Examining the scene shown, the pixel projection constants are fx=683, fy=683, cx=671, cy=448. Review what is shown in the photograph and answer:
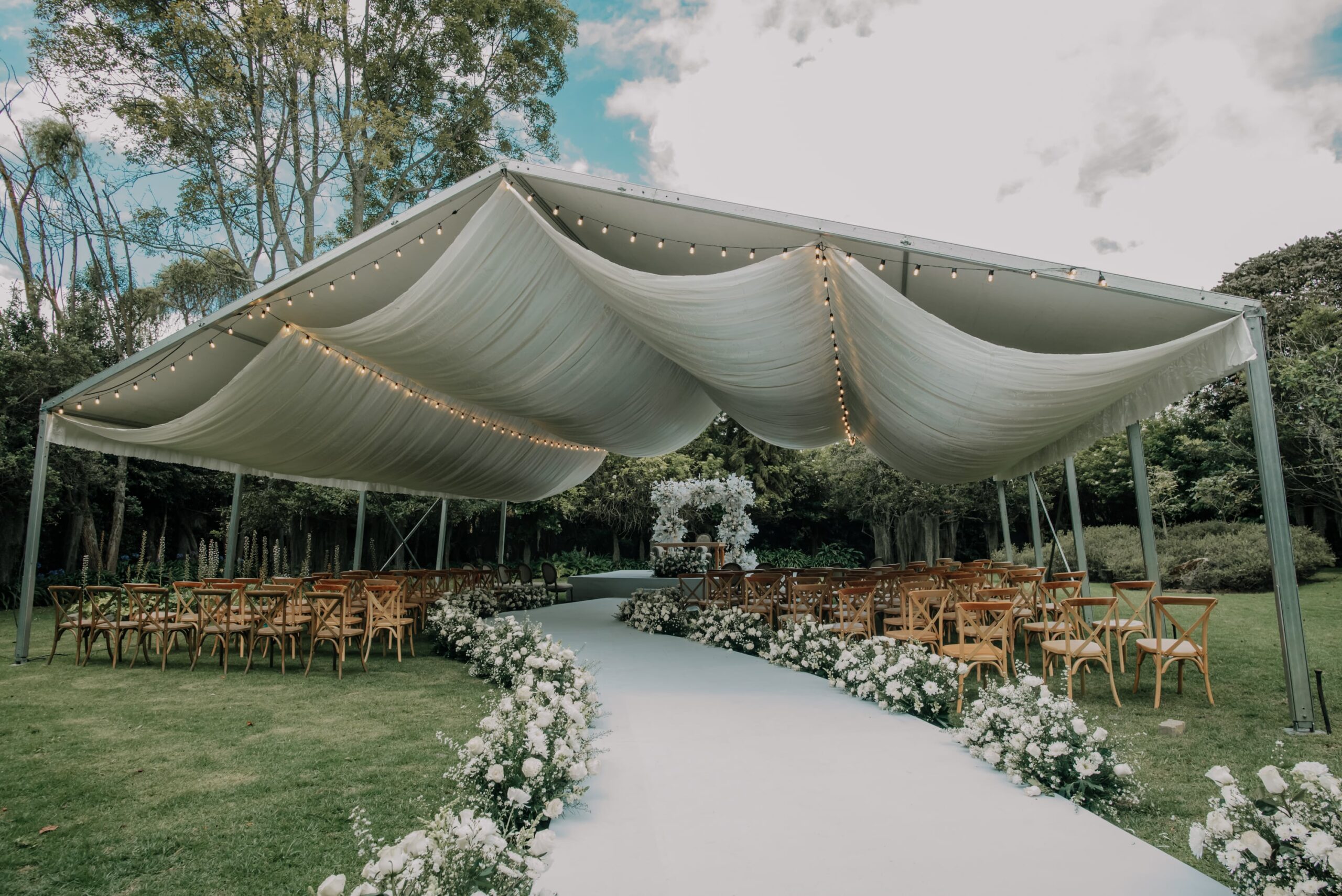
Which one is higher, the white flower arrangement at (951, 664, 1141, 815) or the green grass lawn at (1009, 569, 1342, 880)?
the white flower arrangement at (951, 664, 1141, 815)

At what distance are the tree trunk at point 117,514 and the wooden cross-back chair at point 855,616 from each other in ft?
48.3

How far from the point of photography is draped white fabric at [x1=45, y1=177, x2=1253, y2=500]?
187 inches

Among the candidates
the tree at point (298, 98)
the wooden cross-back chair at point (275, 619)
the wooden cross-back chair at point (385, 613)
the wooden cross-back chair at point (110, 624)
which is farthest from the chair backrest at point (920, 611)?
the tree at point (298, 98)

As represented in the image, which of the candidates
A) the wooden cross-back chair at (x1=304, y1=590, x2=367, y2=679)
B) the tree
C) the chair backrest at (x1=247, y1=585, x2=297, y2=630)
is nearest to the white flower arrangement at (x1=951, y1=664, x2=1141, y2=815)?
the wooden cross-back chair at (x1=304, y1=590, x2=367, y2=679)

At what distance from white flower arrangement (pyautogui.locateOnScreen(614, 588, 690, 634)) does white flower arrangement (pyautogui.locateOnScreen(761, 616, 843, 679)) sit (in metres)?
2.17

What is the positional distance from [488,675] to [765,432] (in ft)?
17.6

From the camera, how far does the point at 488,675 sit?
20.2 feet

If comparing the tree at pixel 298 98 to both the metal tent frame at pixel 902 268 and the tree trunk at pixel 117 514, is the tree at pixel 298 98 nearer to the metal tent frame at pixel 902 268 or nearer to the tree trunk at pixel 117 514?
the tree trunk at pixel 117 514

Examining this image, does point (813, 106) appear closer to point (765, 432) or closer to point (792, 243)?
point (765, 432)

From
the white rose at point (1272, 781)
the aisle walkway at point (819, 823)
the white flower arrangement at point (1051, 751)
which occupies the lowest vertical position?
the aisle walkway at point (819, 823)

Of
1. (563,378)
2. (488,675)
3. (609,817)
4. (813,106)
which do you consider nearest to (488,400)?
(563,378)

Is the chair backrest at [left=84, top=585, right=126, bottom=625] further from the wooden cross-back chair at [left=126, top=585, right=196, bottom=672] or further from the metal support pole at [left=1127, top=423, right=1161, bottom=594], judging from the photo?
the metal support pole at [left=1127, top=423, right=1161, bottom=594]

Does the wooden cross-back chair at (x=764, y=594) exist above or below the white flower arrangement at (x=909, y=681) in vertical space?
above

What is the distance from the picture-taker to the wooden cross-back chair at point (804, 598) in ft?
24.7
